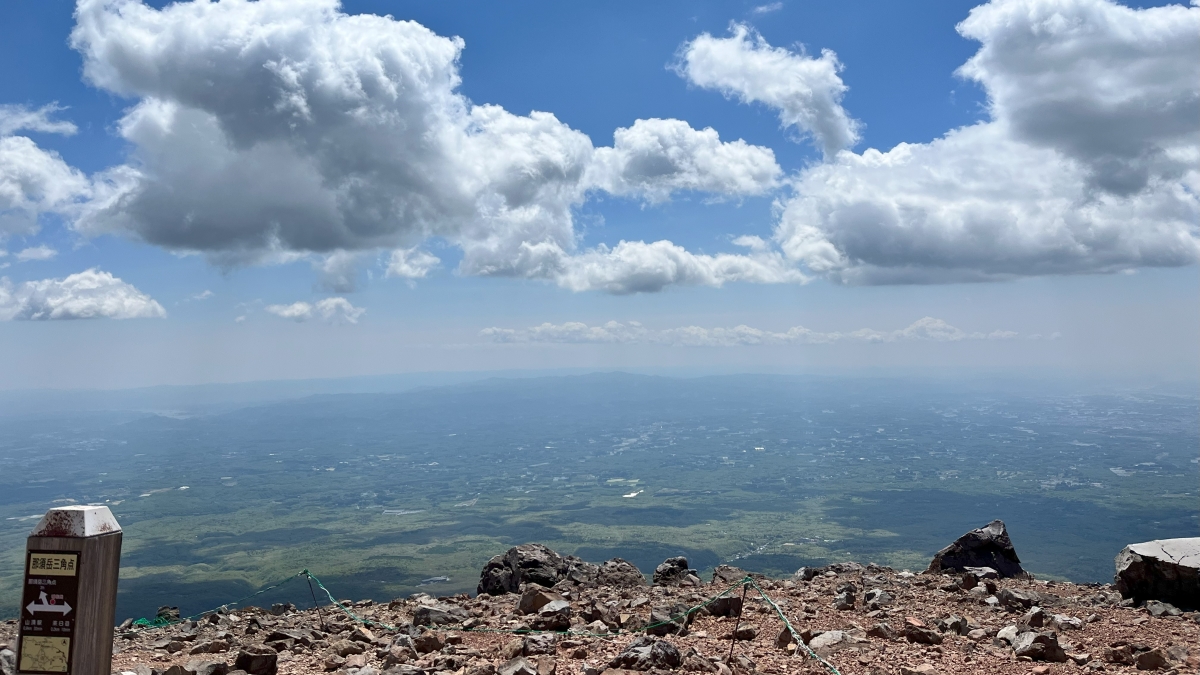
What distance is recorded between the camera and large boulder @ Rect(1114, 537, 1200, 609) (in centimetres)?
1348

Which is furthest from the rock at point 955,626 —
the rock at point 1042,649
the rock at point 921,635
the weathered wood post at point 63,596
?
the weathered wood post at point 63,596

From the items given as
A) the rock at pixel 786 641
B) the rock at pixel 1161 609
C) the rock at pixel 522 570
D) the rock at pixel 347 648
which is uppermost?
the rock at pixel 786 641

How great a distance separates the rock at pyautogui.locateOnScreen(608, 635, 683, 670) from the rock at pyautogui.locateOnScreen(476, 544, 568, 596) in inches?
374

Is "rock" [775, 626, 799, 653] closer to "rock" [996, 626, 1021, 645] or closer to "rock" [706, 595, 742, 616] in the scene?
"rock" [706, 595, 742, 616]

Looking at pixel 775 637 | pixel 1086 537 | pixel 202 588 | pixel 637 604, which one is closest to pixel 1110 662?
pixel 775 637

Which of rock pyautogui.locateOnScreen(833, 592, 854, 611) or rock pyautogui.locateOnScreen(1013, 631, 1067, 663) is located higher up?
rock pyautogui.locateOnScreen(1013, 631, 1067, 663)

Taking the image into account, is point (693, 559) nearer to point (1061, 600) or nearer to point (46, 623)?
point (1061, 600)

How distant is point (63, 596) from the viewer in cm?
582

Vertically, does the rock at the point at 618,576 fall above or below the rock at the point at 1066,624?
below

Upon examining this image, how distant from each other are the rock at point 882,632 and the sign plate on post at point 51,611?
10373 mm

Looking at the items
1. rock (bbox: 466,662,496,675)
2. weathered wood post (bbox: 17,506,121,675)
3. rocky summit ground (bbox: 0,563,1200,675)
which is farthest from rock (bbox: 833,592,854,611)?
weathered wood post (bbox: 17,506,121,675)

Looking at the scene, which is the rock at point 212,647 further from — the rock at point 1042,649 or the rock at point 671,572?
the rock at point 1042,649

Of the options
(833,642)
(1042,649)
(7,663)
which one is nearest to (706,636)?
(833,642)

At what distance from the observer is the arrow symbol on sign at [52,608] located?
5.80m
